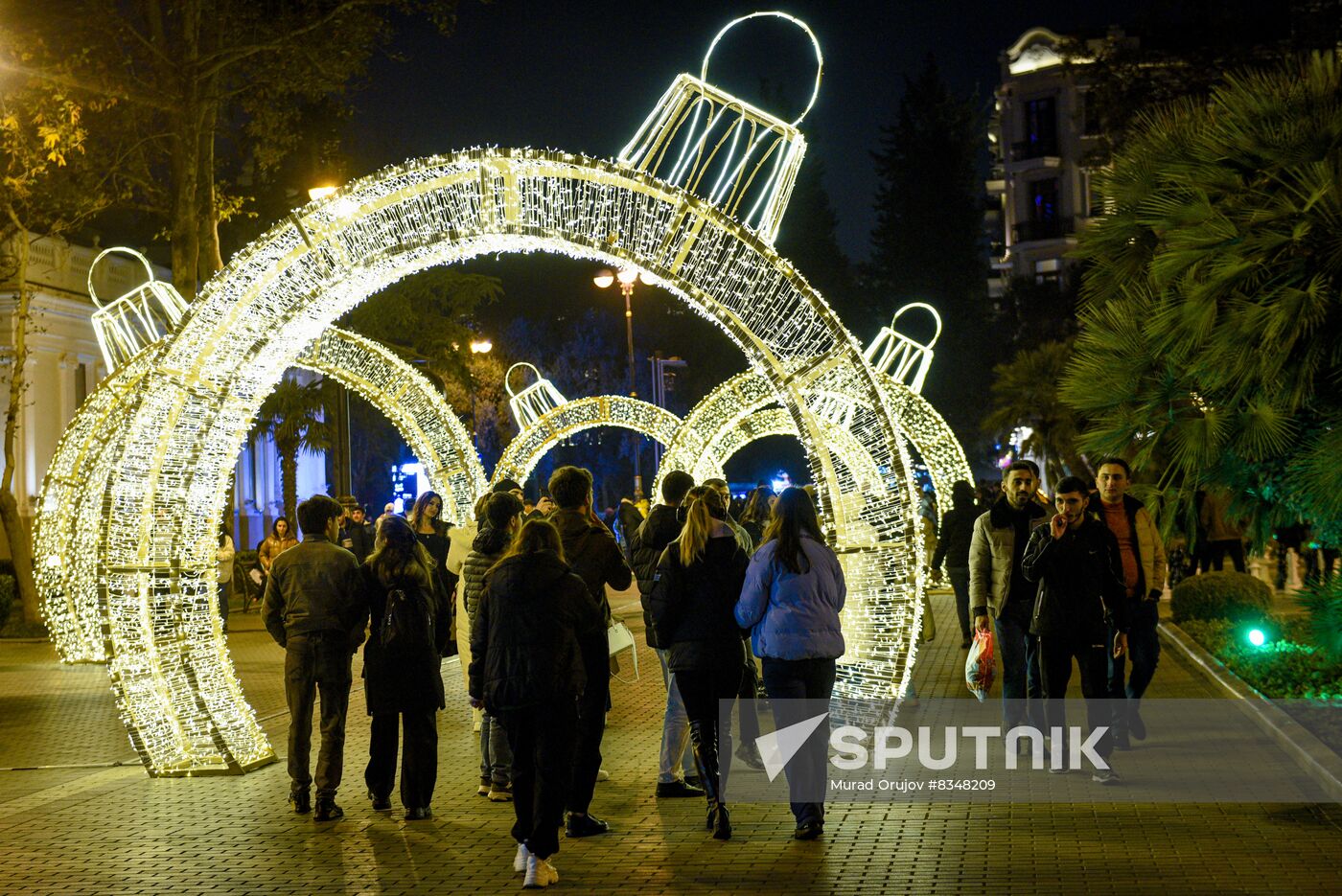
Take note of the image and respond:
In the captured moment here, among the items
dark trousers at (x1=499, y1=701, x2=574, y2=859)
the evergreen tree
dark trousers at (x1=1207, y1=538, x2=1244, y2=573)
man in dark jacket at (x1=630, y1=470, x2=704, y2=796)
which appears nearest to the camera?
dark trousers at (x1=499, y1=701, x2=574, y2=859)

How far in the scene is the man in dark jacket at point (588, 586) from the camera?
7.27 meters

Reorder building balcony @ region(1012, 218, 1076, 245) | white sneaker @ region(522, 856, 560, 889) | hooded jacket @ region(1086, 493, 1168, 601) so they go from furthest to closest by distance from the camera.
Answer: building balcony @ region(1012, 218, 1076, 245)
hooded jacket @ region(1086, 493, 1168, 601)
white sneaker @ region(522, 856, 560, 889)

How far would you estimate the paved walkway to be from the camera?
6379mm

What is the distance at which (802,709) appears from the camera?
7.12 m

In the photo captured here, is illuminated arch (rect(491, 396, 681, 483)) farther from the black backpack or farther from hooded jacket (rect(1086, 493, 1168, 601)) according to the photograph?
the black backpack

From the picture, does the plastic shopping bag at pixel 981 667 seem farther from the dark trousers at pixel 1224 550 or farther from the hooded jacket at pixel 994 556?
the dark trousers at pixel 1224 550

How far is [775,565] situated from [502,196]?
10.5 feet

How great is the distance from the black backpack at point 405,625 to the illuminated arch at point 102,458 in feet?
28.7

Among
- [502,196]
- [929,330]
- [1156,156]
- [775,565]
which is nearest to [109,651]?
[502,196]

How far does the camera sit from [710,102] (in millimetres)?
9789

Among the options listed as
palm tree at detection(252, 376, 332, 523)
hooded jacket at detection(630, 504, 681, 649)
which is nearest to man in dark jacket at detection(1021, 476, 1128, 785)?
hooded jacket at detection(630, 504, 681, 649)

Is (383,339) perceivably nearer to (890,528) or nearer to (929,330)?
(890,528)

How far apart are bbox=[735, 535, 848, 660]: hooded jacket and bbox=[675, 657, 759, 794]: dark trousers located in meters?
0.22
